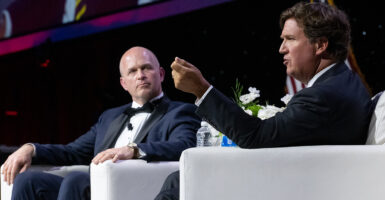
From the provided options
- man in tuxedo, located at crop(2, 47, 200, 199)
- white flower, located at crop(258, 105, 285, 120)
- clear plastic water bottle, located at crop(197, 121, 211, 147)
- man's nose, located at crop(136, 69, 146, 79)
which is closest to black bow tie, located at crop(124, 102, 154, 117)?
man in tuxedo, located at crop(2, 47, 200, 199)

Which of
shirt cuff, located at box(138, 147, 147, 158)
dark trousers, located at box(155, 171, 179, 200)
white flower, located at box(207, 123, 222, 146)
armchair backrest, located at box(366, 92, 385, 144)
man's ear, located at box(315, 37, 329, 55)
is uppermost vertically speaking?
man's ear, located at box(315, 37, 329, 55)

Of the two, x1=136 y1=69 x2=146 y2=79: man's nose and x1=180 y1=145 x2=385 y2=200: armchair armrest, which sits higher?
x1=136 y1=69 x2=146 y2=79: man's nose

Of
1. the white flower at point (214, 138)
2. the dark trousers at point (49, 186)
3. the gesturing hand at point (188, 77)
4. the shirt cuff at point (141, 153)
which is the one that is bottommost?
the dark trousers at point (49, 186)

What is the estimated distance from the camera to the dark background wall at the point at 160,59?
4320mm

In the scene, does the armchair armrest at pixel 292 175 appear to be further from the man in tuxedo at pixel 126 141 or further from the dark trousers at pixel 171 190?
the man in tuxedo at pixel 126 141

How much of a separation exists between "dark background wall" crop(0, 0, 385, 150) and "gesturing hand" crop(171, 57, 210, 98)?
2.66 metres

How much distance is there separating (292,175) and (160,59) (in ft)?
11.2

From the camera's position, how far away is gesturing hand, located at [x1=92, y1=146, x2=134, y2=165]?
2.37m

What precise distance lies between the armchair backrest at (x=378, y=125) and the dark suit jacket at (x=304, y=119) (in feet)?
0.10

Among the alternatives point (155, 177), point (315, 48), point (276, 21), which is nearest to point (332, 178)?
point (315, 48)

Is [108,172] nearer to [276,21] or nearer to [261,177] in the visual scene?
[261,177]

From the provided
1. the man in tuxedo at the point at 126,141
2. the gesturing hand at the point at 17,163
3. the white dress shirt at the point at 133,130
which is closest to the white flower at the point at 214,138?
the man in tuxedo at the point at 126,141

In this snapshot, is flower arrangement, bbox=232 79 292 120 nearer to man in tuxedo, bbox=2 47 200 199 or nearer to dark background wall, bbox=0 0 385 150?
man in tuxedo, bbox=2 47 200 199

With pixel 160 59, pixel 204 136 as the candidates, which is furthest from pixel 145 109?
pixel 160 59
